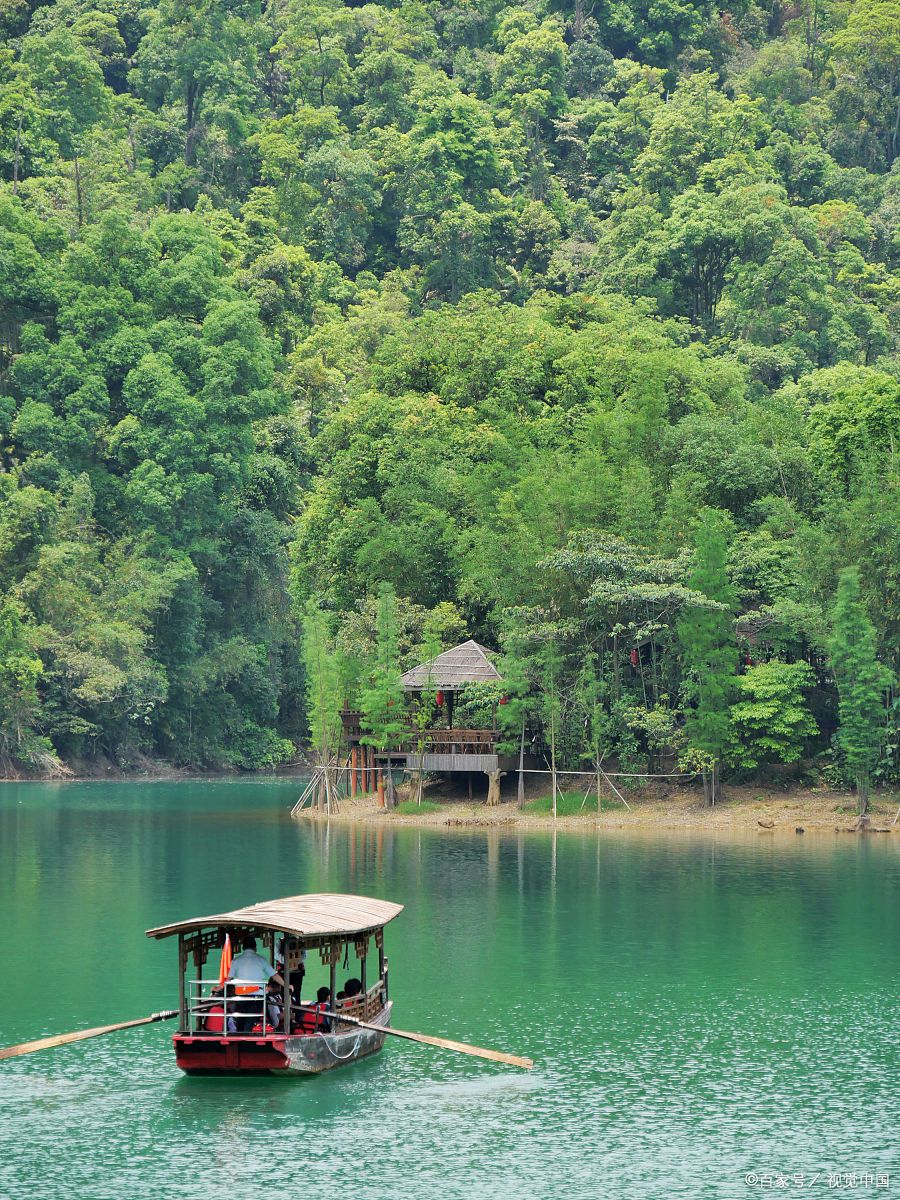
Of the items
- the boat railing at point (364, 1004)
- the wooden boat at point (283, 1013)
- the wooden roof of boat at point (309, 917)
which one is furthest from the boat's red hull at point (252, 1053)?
the wooden roof of boat at point (309, 917)

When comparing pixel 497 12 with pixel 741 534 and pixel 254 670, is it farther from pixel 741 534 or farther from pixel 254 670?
pixel 741 534

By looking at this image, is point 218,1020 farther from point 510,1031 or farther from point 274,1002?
point 510,1031

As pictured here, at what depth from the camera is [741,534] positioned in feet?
187

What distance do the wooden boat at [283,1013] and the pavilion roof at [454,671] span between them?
30.9m

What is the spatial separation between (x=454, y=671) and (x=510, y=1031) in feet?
99.8

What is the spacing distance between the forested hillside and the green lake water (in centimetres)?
1001

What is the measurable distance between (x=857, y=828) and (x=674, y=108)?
6154cm

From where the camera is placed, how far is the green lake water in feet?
66.1

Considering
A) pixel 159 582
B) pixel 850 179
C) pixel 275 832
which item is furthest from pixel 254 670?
pixel 850 179

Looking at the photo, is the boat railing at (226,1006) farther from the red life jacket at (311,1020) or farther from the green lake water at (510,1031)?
the green lake water at (510,1031)

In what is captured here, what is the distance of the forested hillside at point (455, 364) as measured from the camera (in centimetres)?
5575

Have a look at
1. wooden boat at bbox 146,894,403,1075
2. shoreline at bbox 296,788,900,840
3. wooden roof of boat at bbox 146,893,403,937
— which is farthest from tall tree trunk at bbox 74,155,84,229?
wooden boat at bbox 146,894,403,1075

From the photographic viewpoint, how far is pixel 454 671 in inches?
2219

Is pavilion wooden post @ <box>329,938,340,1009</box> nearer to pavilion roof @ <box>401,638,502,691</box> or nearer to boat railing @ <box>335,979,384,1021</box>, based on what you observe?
boat railing @ <box>335,979,384,1021</box>
